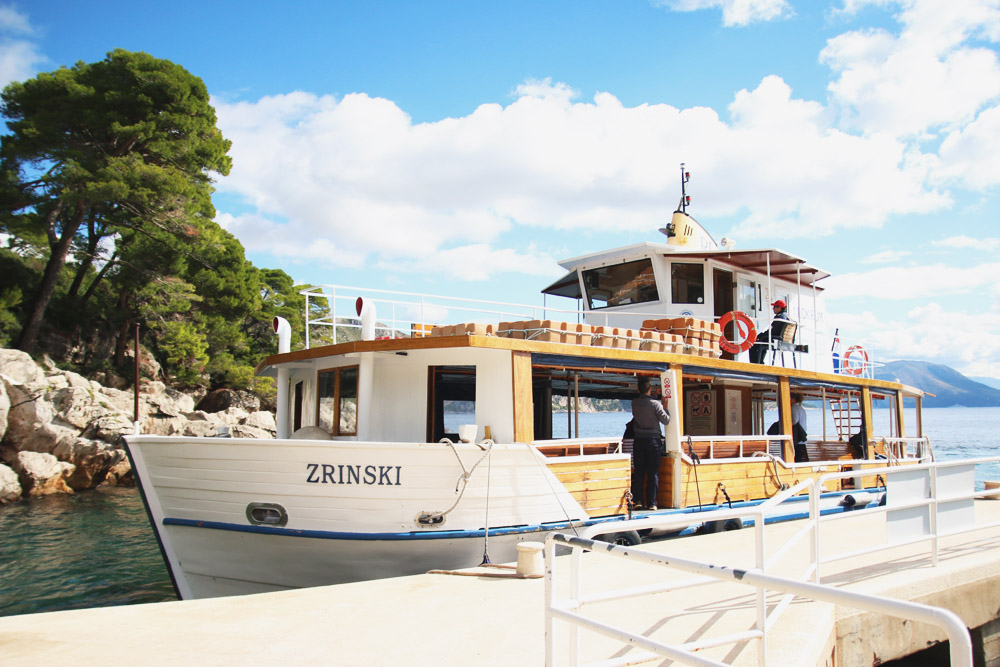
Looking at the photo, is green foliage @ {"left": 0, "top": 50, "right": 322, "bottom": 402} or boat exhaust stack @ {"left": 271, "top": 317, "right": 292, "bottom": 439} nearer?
boat exhaust stack @ {"left": 271, "top": 317, "right": 292, "bottom": 439}

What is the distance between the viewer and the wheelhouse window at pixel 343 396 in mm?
9234

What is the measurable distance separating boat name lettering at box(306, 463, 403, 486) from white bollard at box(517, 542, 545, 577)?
1.58m

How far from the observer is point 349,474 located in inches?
277

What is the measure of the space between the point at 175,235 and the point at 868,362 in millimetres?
25836

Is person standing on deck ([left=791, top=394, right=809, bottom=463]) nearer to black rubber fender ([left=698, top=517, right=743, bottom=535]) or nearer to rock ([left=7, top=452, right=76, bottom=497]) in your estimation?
black rubber fender ([left=698, top=517, right=743, bottom=535])

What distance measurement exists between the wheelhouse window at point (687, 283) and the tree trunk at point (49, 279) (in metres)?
23.1

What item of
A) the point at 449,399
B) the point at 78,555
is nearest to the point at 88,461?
the point at 78,555

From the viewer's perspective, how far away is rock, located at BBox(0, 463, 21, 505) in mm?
18875

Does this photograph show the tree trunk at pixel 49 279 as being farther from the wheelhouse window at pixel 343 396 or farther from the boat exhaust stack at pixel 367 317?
the boat exhaust stack at pixel 367 317

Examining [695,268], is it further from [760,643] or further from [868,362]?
[760,643]

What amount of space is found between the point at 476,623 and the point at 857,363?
13035 millimetres

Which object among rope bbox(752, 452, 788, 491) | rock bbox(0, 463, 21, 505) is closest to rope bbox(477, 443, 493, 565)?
rope bbox(752, 452, 788, 491)

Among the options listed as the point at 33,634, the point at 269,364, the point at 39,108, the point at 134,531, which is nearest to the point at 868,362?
the point at 269,364

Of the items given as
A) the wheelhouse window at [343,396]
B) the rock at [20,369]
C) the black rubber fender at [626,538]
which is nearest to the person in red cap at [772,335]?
the black rubber fender at [626,538]
